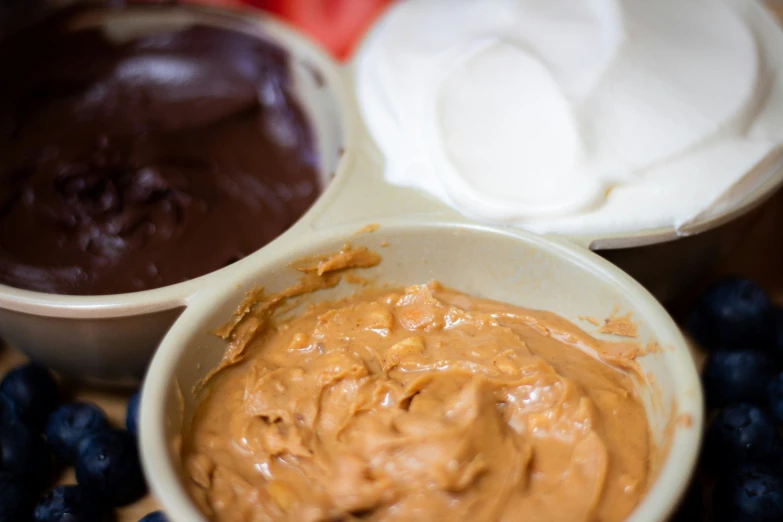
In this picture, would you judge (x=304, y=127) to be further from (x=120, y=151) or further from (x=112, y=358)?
A: (x=112, y=358)

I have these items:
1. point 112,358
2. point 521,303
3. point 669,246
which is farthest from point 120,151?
point 669,246

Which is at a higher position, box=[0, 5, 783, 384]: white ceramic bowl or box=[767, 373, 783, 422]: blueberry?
box=[0, 5, 783, 384]: white ceramic bowl

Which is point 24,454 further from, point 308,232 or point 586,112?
point 586,112

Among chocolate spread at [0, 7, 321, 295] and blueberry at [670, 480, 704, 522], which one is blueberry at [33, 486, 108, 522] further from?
Result: blueberry at [670, 480, 704, 522]

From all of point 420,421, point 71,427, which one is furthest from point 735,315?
point 71,427

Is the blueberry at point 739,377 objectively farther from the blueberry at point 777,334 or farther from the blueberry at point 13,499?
the blueberry at point 13,499


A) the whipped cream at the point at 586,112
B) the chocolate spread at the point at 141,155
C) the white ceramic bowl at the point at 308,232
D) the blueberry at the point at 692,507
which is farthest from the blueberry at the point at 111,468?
the blueberry at the point at 692,507

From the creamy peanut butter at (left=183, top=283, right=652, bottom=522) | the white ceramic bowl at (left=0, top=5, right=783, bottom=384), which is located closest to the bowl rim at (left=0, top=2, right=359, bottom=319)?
the white ceramic bowl at (left=0, top=5, right=783, bottom=384)
